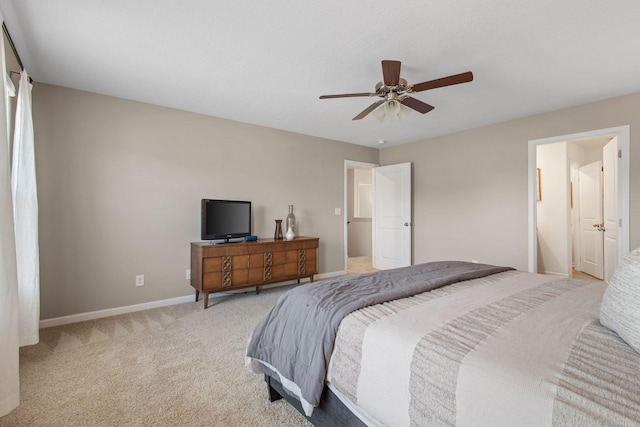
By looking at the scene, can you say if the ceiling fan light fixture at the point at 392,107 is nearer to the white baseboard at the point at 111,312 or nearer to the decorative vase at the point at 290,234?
the decorative vase at the point at 290,234

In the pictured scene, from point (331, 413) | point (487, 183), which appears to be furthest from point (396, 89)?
point (487, 183)

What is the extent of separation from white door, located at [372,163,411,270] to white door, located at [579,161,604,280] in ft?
9.44

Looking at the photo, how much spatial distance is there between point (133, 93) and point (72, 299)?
226 centimetres

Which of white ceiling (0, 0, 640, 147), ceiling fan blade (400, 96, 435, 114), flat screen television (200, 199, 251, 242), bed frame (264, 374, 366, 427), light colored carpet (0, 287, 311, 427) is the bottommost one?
light colored carpet (0, 287, 311, 427)

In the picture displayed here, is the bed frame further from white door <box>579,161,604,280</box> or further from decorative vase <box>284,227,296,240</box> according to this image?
white door <box>579,161,604,280</box>

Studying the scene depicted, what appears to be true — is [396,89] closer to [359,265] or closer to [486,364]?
[486,364]

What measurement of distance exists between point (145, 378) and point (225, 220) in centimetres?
205

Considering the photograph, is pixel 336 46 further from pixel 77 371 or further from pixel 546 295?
pixel 77 371

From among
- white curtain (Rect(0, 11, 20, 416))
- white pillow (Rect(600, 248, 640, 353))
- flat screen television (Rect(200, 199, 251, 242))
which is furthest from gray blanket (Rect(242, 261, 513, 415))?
flat screen television (Rect(200, 199, 251, 242))

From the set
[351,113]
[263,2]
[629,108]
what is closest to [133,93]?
[263,2]

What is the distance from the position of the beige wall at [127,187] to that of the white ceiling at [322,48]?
32cm

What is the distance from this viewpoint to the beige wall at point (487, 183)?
3.37 m

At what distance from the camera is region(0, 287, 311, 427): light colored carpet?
1664 mm

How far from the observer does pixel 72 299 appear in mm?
3086
